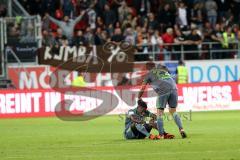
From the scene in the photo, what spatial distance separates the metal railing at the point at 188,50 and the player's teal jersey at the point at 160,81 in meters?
15.3

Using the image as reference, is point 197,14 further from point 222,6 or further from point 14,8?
point 14,8

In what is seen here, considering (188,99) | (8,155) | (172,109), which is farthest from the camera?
(188,99)

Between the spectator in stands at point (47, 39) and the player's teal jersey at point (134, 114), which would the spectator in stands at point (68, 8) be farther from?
the player's teal jersey at point (134, 114)

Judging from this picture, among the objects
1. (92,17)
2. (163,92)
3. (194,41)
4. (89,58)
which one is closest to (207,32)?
(194,41)

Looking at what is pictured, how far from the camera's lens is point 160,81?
66.1 ft

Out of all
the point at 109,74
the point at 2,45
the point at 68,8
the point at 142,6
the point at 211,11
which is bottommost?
the point at 109,74

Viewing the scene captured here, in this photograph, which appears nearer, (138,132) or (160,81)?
(160,81)

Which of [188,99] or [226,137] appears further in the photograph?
[188,99]

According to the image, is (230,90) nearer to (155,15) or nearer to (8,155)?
(155,15)

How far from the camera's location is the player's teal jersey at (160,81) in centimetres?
1997

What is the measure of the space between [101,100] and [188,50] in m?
6.75

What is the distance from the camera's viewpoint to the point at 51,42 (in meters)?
35.7

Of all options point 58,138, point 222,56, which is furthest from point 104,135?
point 222,56

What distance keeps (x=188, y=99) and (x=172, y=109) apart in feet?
38.9
